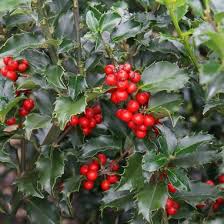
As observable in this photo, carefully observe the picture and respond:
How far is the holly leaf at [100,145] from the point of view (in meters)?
1.61

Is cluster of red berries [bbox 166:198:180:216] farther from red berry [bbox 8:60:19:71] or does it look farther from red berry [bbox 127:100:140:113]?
red berry [bbox 8:60:19:71]

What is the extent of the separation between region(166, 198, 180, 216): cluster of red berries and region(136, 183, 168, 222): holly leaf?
132mm

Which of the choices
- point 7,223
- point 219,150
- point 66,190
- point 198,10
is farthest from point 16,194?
point 198,10

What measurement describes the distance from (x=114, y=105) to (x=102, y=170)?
0.22 m

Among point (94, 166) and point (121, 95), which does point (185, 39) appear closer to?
point (121, 95)

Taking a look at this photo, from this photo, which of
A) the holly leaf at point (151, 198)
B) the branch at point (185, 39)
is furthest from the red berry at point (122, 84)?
the holly leaf at point (151, 198)

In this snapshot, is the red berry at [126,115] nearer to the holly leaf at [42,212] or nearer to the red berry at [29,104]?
the red berry at [29,104]

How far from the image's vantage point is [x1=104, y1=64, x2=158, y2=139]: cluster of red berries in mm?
1382

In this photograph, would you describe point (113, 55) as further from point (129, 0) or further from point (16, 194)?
point (16, 194)

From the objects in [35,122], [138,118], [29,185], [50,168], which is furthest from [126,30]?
[29,185]

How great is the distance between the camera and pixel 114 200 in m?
1.60

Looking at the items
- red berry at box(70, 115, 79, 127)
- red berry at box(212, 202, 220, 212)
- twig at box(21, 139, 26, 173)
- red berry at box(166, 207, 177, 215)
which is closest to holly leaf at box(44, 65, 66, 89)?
red berry at box(70, 115, 79, 127)

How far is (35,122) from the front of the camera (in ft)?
4.96

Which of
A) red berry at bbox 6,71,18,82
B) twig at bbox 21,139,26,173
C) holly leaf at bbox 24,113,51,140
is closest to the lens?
holly leaf at bbox 24,113,51,140
